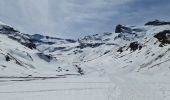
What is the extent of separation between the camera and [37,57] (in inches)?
4830

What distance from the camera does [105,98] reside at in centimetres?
2114

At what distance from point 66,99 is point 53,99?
973 mm

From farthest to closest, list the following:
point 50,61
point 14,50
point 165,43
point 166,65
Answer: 1. point 50,61
2. point 14,50
3. point 165,43
4. point 166,65

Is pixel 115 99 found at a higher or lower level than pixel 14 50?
lower

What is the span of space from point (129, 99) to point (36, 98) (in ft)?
22.9

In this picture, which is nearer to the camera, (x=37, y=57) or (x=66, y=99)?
(x=66, y=99)

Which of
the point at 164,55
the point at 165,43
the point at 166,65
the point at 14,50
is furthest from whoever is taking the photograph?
the point at 14,50

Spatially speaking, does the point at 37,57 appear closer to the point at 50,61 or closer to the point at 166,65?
the point at 50,61

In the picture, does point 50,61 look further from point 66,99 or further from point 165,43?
point 66,99

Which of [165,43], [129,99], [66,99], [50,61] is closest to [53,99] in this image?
[66,99]

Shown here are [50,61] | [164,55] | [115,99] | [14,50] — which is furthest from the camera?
[50,61]

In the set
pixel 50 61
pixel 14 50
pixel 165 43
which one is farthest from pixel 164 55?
pixel 50 61

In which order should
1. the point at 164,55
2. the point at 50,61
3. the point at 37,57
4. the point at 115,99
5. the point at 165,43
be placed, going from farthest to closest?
the point at 50,61, the point at 37,57, the point at 165,43, the point at 164,55, the point at 115,99

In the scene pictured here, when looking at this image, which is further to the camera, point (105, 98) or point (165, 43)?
point (165, 43)
